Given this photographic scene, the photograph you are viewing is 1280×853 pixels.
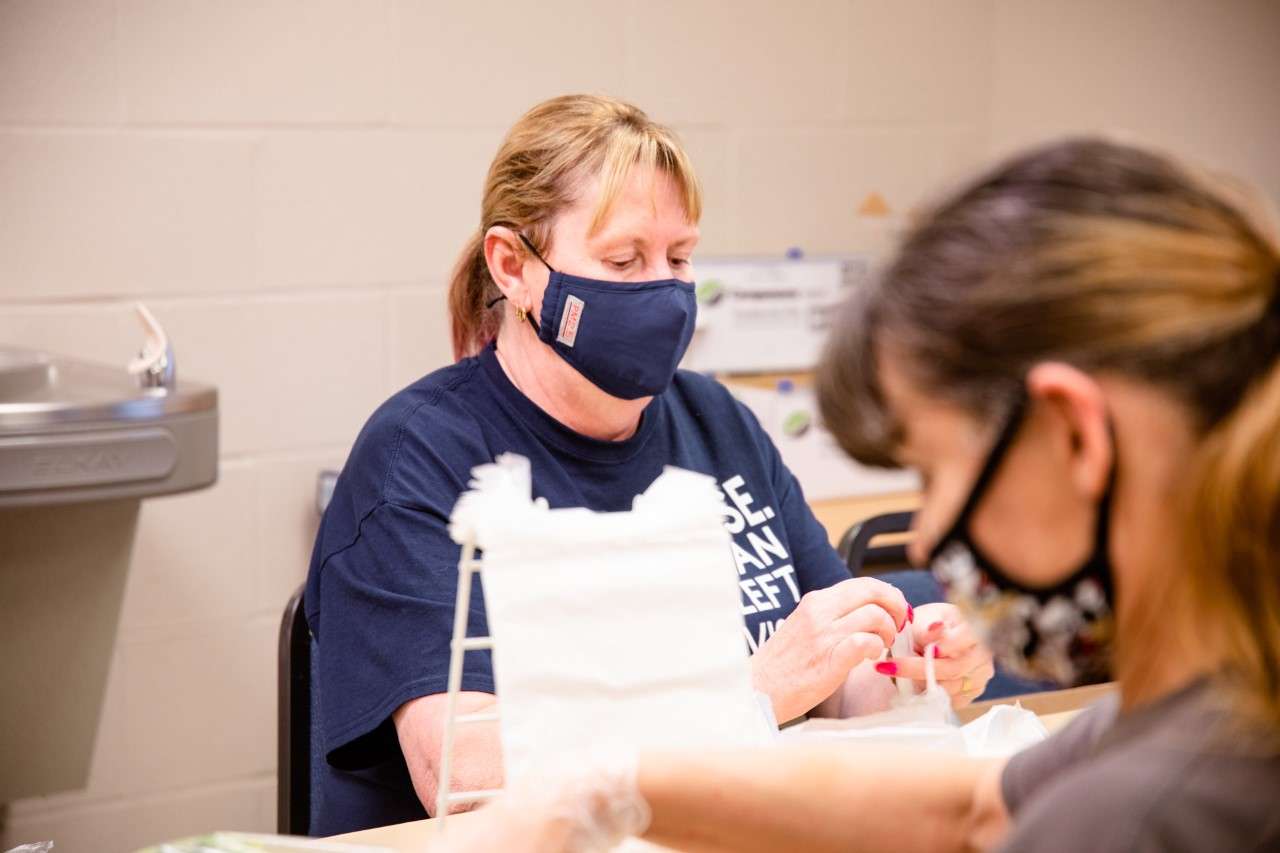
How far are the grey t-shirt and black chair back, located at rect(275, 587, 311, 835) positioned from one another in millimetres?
1125

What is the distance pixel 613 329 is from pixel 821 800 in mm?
786

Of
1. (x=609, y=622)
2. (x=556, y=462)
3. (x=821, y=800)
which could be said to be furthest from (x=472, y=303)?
(x=821, y=800)

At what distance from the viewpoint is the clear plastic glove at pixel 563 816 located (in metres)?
0.94

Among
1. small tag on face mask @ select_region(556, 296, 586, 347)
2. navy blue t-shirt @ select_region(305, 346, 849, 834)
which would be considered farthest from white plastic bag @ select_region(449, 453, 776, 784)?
small tag on face mask @ select_region(556, 296, 586, 347)

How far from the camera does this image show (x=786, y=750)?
3.45 feet

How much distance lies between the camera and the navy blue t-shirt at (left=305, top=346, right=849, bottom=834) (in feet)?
4.76

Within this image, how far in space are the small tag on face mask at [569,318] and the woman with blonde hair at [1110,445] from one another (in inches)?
32.0

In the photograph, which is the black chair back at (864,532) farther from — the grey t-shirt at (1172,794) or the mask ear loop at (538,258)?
the grey t-shirt at (1172,794)

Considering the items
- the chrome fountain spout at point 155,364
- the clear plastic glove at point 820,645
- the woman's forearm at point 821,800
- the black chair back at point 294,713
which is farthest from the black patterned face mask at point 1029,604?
the chrome fountain spout at point 155,364

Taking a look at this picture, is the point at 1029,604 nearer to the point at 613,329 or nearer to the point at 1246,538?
the point at 1246,538

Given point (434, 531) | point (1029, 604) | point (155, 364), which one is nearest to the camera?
point (1029, 604)

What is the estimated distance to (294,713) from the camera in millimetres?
1711

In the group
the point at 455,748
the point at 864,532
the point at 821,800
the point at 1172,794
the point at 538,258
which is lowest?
the point at 864,532

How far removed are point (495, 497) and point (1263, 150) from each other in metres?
3.22
